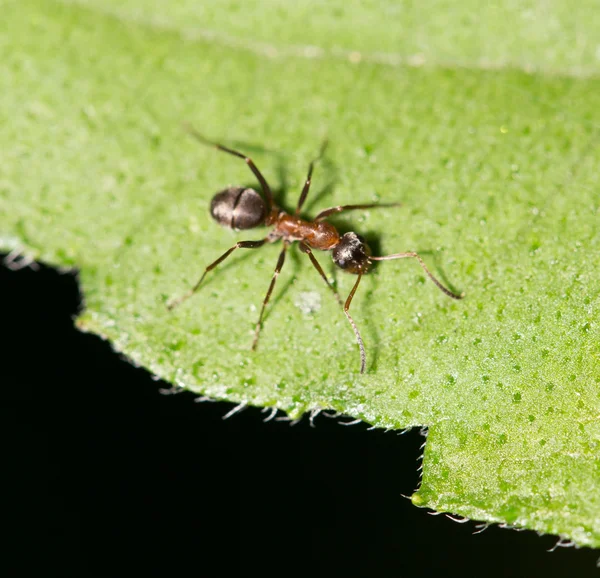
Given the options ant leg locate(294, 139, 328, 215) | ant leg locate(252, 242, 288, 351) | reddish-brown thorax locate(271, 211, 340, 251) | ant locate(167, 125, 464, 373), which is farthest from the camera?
reddish-brown thorax locate(271, 211, 340, 251)

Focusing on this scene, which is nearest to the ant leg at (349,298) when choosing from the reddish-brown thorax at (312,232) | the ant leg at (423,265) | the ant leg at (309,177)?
the reddish-brown thorax at (312,232)

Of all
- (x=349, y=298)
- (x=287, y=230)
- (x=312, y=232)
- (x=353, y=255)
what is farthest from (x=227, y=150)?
(x=349, y=298)

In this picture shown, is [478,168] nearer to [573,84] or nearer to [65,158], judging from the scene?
[573,84]

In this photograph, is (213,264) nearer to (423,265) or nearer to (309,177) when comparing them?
(309,177)

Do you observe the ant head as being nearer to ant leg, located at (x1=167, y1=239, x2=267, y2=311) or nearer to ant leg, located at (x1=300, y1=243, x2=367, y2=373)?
ant leg, located at (x1=300, y1=243, x2=367, y2=373)

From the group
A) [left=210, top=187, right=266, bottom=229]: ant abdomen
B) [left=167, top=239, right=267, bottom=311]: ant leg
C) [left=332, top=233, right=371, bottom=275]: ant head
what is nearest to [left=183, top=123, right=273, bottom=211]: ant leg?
[left=210, top=187, right=266, bottom=229]: ant abdomen

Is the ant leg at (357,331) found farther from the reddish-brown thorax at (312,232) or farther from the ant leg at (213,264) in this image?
the ant leg at (213,264)

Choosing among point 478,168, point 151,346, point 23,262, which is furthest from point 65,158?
point 478,168
